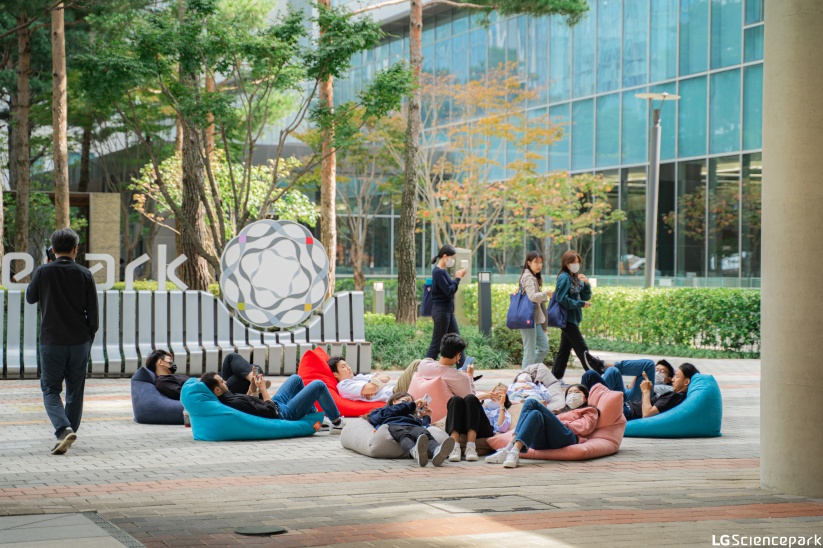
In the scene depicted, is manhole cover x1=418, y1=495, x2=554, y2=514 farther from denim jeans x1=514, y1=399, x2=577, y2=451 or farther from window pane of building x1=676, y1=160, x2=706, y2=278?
window pane of building x1=676, y1=160, x2=706, y2=278

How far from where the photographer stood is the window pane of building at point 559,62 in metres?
34.9

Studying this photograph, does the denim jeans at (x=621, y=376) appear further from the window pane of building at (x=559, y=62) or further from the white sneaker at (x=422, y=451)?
the window pane of building at (x=559, y=62)

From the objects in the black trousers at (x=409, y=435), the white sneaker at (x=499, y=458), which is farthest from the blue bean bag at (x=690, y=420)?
the black trousers at (x=409, y=435)

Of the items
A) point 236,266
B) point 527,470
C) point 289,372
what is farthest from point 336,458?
point 236,266

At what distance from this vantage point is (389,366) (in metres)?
17.4

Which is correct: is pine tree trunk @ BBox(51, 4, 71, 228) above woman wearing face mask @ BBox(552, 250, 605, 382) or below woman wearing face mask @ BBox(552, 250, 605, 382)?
above

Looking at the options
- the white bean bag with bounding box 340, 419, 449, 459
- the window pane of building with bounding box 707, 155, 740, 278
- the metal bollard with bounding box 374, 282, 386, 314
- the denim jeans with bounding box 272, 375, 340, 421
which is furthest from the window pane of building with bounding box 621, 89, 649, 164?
the white bean bag with bounding box 340, 419, 449, 459

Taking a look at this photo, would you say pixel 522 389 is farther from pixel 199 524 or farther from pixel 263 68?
pixel 263 68

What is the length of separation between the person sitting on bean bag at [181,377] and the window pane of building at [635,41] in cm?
2293

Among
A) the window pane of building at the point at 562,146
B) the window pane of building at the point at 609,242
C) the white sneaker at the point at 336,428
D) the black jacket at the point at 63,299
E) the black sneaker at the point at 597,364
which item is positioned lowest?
the white sneaker at the point at 336,428

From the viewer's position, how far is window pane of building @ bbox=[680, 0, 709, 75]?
29.0 meters

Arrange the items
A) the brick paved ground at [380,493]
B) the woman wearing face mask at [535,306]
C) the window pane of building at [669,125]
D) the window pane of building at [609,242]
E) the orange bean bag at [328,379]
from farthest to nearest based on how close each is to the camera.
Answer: the window pane of building at [609,242], the window pane of building at [669,125], the woman wearing face mask at [535,306], the orange bean bag at [328,379], the brick paved ground at [380,493]

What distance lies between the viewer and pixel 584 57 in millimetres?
34188

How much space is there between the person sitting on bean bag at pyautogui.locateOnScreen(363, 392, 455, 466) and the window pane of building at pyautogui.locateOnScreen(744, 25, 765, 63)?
815 inches
